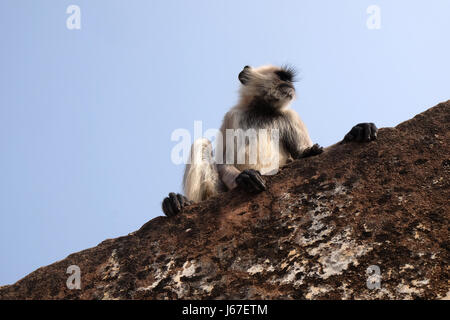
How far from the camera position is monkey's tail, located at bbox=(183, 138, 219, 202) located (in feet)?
17.6

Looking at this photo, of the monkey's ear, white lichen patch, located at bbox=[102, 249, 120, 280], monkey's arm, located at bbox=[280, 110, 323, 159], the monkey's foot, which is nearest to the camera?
white lichen patch, located at bbox=[102, 249, 120, 280]

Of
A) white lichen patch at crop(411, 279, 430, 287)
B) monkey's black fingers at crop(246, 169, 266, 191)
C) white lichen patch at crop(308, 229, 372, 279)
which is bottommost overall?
white lichen patch at crop(411, 279, 430, 287)

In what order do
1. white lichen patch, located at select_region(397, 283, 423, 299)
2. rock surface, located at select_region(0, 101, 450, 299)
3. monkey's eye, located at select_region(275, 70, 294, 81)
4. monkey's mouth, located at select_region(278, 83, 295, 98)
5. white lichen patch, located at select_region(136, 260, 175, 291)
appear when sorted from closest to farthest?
white lichen patch, located at select_region(397, 283, 423, 299) < rock surface, located at select_region(0, 101, 450, 299) < white lichen patch, located at select_region(136, 260, 175, 291) < monkey's mouth, located at select_region(278, 83, 295, 98) < monkey's eye, located at select_region(275, 70, 294, 81)

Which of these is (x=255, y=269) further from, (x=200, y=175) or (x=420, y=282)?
(x=200, y=175)

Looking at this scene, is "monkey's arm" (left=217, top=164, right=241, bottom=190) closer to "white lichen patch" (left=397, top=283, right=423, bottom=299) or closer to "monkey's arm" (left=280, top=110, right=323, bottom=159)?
"monkey's arm" (left=280, top=110, right=323, bottom=159)

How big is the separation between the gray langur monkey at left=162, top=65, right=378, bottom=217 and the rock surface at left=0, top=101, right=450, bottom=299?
84 centimetres

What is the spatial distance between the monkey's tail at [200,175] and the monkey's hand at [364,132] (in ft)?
6.65

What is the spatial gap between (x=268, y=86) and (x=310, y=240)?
4.30 m
